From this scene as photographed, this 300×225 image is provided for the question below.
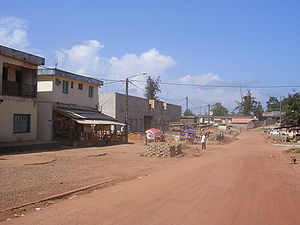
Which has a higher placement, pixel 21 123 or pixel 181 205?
pixel 21 123

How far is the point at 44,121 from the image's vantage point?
29.3m

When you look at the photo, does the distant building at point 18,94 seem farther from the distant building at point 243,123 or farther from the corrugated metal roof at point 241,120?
the corrugated metal roof at point 241,120

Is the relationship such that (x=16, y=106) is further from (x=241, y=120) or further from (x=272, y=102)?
(x=272, y=102)

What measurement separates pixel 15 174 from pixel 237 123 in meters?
88.7

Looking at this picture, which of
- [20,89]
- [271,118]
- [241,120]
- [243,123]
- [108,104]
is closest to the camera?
[20,89]

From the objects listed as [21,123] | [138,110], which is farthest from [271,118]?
[21,123]

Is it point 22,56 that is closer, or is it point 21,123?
point 22,56

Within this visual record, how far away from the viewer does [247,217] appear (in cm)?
758

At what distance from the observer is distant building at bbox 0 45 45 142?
2358cm

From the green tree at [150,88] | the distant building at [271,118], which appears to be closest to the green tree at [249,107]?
the distant building at [271,118]

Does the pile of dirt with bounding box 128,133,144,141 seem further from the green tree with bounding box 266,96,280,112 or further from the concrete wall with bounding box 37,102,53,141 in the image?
the green tree with bounding box 266,96,280,112

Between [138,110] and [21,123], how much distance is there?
28.8 metres

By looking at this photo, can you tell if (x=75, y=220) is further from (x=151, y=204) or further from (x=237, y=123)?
(x=237, y=123)

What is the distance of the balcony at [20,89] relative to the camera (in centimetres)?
2612
